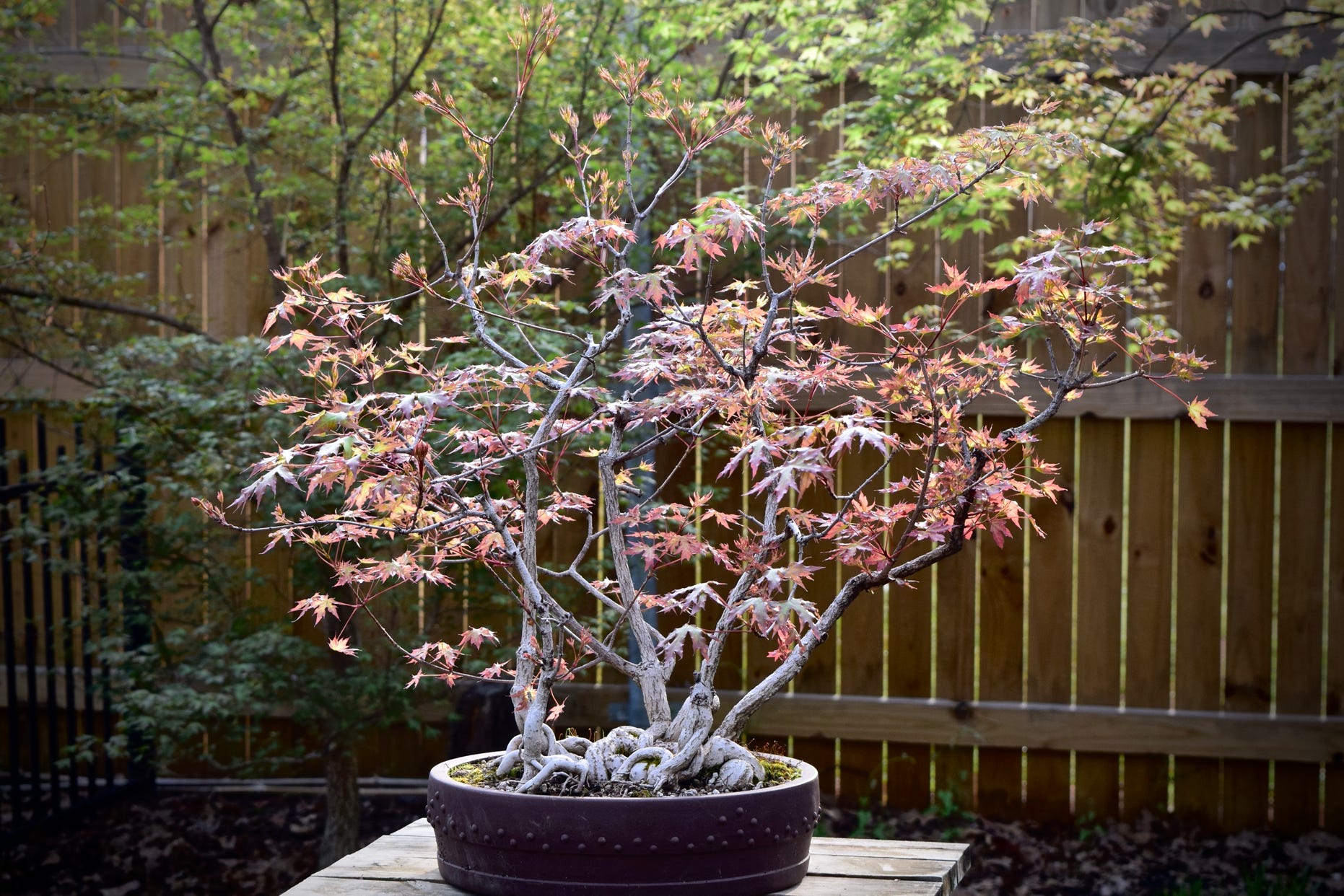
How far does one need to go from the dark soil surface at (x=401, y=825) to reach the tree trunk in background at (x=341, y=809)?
6.3 inches

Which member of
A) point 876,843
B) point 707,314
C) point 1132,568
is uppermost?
point 707,314

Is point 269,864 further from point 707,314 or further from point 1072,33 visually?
point 1072,33

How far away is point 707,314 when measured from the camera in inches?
70.1

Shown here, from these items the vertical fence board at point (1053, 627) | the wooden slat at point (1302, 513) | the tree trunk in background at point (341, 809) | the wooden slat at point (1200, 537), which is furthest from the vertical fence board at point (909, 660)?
the tree trunk in background at point (341, 809)

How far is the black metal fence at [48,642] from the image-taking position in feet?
10.5

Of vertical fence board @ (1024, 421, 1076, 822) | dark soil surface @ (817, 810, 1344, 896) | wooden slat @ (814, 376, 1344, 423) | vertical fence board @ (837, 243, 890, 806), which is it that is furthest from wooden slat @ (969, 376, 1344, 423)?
dark soil surface @ (817, 810, 1344, 896)

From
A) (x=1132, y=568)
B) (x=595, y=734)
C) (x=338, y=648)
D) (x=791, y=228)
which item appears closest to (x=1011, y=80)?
(x=791, y=228)

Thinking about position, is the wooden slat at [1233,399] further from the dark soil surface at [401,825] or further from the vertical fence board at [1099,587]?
the dark soil surface at [401,825]

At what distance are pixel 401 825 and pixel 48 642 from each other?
1.12 meters

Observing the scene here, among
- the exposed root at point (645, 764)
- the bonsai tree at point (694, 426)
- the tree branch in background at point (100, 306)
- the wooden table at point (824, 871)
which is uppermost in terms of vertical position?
the tree branch in background at point (100, 306)

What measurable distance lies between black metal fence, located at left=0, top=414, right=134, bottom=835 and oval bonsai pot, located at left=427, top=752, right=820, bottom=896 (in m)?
1.92

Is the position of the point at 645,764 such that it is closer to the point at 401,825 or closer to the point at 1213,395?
the point at 401,825

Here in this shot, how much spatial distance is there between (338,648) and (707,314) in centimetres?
71

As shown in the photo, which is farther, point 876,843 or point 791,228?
point 791,228
